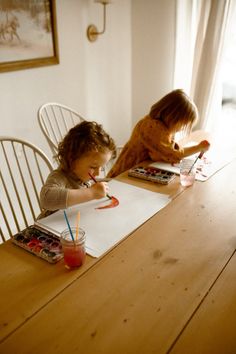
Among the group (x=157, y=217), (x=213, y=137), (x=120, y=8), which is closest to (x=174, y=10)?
(x=120, y=8)

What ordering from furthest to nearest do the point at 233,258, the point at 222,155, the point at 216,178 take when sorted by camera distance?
the point at 222,155
the point at 216,178
the point at 233,258

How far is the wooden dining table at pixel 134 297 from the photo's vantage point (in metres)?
0.67

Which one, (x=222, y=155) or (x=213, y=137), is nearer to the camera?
(x=222, y=155)

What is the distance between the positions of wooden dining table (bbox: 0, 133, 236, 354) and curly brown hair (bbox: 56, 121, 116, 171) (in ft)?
1.13

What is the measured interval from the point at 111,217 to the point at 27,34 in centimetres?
140

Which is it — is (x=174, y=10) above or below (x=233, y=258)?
above

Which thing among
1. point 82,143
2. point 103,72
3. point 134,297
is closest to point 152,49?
point 103,72

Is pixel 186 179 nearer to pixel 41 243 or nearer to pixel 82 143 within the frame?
pixel 82 143

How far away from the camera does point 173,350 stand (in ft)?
2.13

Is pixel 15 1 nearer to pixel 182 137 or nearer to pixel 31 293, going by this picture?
pixel 182 137

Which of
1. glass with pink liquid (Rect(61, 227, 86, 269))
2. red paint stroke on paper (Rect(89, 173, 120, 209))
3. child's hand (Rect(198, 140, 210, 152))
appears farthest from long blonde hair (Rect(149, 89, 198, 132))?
glass with pink liquid (Rect(61, 227, 86, 269))

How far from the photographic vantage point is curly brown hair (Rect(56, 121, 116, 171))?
119 centimetres

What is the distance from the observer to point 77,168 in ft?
4.09

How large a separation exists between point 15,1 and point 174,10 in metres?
1.20
